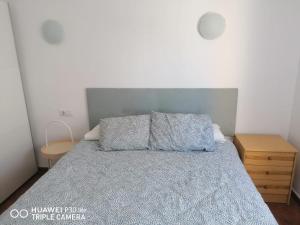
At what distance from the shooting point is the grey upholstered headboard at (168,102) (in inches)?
97.7

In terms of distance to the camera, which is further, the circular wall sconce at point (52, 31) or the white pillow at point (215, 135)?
the circular wall sconce at point (52, 31)

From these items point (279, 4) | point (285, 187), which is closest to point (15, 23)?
point (279, 4)

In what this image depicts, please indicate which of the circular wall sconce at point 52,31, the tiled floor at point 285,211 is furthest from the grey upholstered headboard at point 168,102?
the tiled floor at point 285,211

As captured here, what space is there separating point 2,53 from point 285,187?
3.06m

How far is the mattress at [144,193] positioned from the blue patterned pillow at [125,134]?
13 centimetres

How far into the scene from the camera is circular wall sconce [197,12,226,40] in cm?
229

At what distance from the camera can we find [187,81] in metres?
2.51

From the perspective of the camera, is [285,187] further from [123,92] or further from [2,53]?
[2,53]

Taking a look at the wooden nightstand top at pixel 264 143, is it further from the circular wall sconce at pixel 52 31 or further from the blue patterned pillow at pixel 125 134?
the circular wall sconce at pixel 52 31

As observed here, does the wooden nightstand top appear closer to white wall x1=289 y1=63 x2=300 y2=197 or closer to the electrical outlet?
white wall x1=289 y1=63 x2=300 y2=197

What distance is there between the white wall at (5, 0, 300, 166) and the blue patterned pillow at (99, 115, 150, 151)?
0.48 m

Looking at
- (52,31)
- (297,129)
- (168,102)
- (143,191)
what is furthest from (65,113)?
(297,129)

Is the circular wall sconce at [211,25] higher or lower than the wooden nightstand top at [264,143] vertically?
higher

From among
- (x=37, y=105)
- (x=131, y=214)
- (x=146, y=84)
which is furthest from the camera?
(x=37, y=105)
